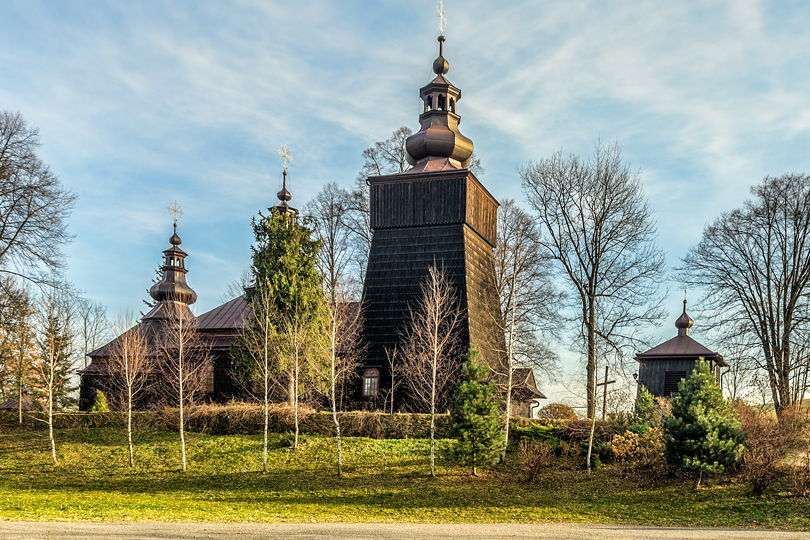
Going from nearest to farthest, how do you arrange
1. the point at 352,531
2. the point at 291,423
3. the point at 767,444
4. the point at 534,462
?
the point at 352,531 < the point at 767,444 < the point at 534,462 < the point at 291,423

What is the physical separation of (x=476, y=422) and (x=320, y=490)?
469cm

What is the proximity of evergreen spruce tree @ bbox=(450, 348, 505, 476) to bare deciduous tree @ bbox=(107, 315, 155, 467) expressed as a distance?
9630 mm

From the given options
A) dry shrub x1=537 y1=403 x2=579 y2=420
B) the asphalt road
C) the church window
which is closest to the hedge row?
the asphalt road

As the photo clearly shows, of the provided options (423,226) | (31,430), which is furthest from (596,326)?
(31,430)

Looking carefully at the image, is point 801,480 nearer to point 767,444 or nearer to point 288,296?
point 767,444

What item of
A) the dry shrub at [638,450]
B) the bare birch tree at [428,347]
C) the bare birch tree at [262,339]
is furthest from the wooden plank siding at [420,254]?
the dry shrub at [638,450]

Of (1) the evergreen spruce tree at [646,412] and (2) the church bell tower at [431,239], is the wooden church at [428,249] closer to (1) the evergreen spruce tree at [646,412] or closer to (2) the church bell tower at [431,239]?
(2) the church bell tower at [431,239]

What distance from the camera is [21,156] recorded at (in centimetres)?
2395

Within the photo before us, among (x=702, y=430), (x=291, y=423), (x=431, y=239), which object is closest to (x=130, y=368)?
(x=291, y=423)

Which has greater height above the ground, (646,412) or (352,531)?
(646,412)

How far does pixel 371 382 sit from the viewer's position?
2800cm

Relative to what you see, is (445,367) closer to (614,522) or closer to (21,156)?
(614,522)

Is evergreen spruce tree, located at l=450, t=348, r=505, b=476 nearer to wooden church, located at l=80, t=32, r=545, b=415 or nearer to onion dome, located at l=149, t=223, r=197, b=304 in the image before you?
wooden church, located at l=80, t=32, r=545, b=415

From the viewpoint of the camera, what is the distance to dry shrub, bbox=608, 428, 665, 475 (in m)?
19.9
